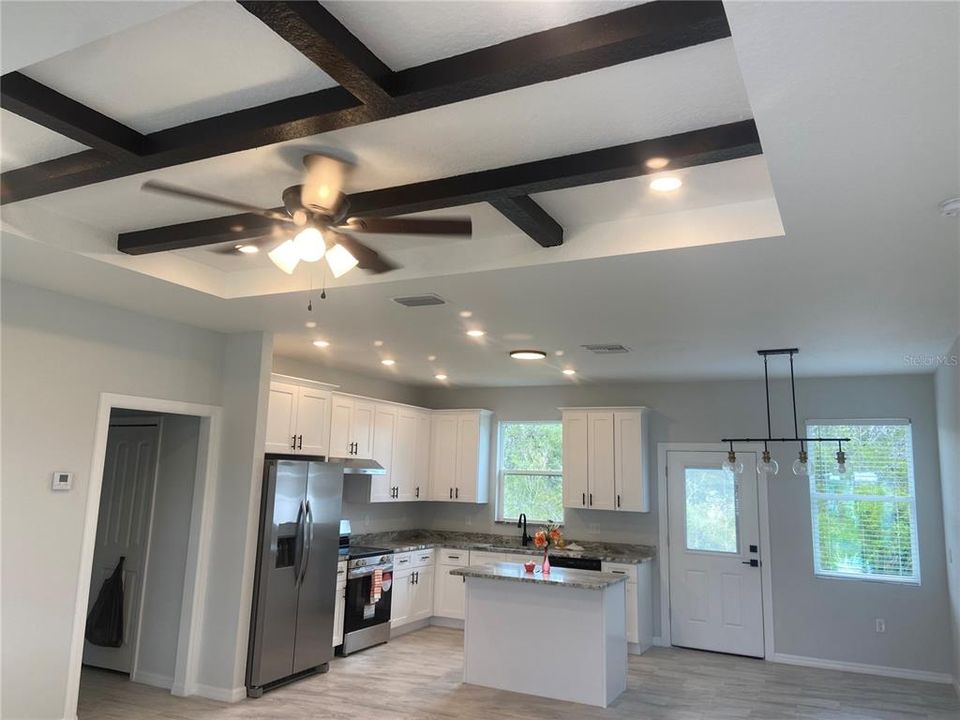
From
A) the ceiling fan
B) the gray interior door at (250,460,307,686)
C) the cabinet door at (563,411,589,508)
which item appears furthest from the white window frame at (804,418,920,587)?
the ceiling fan

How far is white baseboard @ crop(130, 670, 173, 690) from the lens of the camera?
5.01m

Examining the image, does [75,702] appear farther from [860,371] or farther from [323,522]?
[860,371]

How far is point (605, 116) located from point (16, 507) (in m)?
3.89

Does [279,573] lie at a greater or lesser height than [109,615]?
greater

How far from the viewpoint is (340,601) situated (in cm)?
596

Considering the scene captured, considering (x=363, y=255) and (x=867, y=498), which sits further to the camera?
(x=867, y=498)

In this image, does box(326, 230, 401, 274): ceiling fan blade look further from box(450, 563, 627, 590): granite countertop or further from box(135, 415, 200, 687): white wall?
box(450, 563, 627, 590): granite countertop

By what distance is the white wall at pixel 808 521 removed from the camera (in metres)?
5.92

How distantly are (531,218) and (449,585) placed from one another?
5414 millimetres

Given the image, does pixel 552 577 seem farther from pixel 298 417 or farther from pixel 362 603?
pixel 298 417

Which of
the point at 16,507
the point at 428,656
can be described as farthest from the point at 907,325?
the point at 16,507

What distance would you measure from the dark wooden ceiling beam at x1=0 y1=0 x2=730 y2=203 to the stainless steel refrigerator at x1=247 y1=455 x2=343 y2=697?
2.98 m

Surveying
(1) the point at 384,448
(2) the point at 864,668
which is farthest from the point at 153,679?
(2) the point at 864,668

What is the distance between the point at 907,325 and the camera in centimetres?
434
